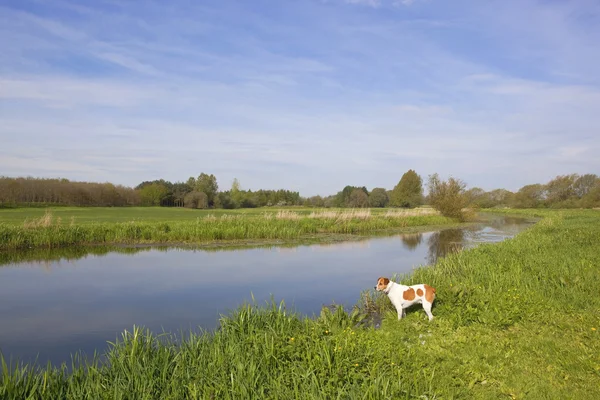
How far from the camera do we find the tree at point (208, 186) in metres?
69.3

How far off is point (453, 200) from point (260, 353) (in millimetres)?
38555

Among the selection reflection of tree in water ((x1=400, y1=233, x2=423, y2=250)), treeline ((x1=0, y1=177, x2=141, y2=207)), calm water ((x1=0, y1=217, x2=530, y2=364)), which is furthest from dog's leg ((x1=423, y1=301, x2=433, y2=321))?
treeline ((x1=0, y1=177, x2=141, y2=207))

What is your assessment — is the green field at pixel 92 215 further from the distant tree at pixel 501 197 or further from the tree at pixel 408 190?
the distant tree at pixel 501 197

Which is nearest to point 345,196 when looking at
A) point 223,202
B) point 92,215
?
point 223,202

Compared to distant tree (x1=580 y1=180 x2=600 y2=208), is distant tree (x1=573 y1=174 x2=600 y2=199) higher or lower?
distant tree (x1=573 y1=174 x2=600 y2=199)

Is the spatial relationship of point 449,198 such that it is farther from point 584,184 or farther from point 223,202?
point 584,184

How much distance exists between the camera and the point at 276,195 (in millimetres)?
89375

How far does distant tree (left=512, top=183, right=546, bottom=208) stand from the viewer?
3073 inches

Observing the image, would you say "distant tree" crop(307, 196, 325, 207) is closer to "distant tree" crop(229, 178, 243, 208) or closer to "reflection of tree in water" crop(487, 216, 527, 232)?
"distant tree" crop(229, 178, 243, 208)

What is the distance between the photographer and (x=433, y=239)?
2611 centimetres

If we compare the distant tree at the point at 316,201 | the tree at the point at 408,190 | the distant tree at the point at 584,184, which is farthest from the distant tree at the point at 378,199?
the distant tree at the point at 584,184

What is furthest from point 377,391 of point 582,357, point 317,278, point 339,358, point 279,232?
point 279,232

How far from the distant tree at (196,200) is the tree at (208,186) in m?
2.88

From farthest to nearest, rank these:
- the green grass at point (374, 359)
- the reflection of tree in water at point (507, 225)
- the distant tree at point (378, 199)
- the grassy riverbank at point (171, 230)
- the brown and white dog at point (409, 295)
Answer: the distant tree at point (378, 199), the reflection of tree in water at point (507, 225), the grassy riverbank at point (171, 230), the brown and white dog at point (409, 295), the green grass at point (374, 359)
